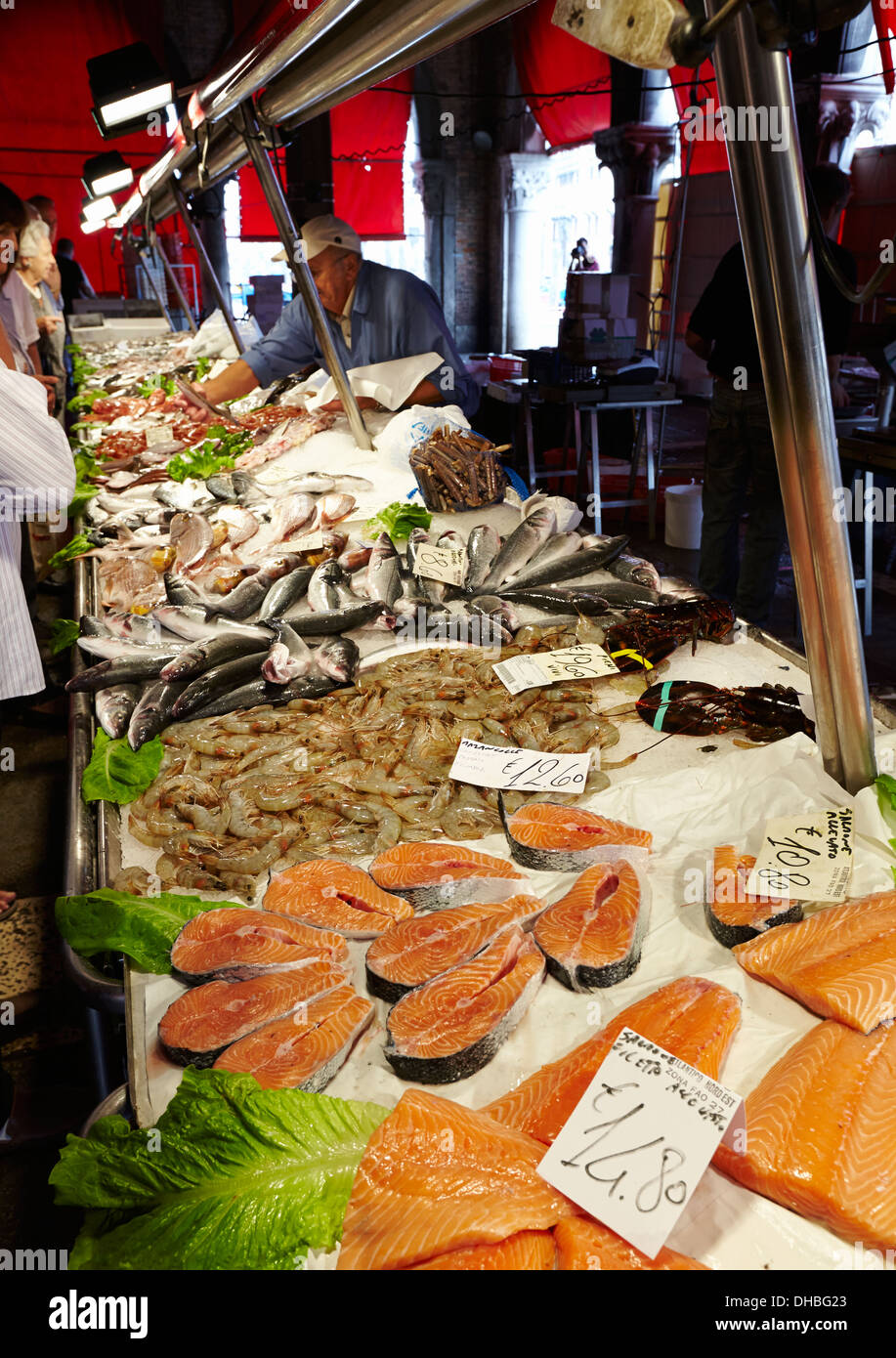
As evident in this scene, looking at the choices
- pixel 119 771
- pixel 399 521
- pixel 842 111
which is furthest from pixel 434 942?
pixel 842 111

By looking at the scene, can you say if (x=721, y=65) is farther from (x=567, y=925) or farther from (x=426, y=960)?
(x=426, y=960)

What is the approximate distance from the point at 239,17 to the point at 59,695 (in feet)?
57.3

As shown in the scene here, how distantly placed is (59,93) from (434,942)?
1856 centimetres

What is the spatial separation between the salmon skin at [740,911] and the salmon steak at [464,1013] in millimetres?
378

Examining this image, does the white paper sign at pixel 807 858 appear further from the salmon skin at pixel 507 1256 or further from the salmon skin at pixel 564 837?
the salmon skin at pixel 507 1256

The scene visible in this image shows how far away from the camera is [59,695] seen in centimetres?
624

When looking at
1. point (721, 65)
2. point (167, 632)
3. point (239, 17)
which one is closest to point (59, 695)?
point (167, 632)

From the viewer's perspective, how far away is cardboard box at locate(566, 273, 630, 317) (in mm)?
9773

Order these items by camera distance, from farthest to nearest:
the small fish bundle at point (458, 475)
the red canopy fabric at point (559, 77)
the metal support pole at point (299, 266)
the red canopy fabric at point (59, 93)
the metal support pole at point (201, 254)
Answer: the red canopy fabric at point (59, 93), the red canopy fabric at point (559, 77), the metal support pole at point (201, 254), the metal support pole at point (299, 266), the small fish bundle at point (458, 475)

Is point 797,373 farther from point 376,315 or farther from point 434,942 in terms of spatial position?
point 376,315

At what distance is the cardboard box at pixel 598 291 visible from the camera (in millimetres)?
9773

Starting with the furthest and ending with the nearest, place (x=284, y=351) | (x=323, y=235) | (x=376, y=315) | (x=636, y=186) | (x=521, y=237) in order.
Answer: (x=521, y=237), (x=636, y=186), (x=284, y=351), (x=376, y=315), (x=323, y=235)

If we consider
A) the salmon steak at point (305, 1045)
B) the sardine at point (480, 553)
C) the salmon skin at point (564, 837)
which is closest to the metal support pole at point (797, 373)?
the salmon skin at point (564, 837)

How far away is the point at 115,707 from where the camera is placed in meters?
2.72
